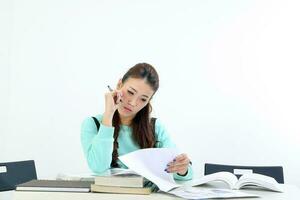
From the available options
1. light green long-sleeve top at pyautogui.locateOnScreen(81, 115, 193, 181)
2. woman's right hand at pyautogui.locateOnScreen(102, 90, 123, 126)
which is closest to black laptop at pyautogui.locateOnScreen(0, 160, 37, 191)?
light green long-sleeve top at pyautogui.locateOnScreen(81, 115, 193, 181)

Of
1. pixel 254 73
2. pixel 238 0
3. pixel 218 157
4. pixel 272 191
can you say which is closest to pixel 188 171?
pixel 272 191

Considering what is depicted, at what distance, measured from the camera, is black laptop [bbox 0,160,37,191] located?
6.48 ft

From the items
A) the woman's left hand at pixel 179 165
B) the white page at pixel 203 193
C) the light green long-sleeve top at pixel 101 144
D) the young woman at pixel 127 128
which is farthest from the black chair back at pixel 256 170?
the white page at pixel 203 193

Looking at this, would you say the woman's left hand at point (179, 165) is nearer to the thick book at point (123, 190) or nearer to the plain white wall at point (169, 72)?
the thick book at point (123, 190)

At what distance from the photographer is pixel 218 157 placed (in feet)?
8.81

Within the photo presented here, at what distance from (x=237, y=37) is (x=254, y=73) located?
0.93ft

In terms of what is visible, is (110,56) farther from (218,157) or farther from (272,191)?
(272,191)

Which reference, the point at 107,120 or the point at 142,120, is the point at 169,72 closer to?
the point at 142,120

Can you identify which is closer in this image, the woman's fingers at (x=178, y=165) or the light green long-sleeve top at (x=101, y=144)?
the woman's fingers at (x=178, y=165)

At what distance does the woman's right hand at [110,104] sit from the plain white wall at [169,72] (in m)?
1.23

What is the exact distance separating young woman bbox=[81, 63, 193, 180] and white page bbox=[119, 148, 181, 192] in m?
0.06

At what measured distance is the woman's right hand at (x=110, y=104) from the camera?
1440 millimetres

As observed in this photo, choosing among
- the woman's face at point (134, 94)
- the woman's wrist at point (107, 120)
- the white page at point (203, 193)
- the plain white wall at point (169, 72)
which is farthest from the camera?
the plain white wall at point (169, 72)

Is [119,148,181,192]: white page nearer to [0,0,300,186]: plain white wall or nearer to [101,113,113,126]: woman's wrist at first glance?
[101,113,113,126]: woman's wrist
